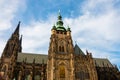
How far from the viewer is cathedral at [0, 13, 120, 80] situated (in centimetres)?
4744

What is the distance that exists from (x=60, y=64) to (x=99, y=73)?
51.0 ft

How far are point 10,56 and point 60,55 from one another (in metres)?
18.5

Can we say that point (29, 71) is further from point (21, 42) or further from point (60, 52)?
point (21, 42)

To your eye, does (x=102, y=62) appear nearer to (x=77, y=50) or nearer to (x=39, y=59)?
(x=77, y=50)

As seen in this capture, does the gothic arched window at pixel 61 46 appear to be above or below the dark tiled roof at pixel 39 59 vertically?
above

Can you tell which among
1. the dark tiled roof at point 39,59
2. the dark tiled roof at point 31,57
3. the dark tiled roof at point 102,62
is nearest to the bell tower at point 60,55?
the dark tiled roof at point 39,59

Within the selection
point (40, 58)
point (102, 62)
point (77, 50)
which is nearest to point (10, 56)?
point (40, 58)

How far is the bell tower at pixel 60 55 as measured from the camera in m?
46.5

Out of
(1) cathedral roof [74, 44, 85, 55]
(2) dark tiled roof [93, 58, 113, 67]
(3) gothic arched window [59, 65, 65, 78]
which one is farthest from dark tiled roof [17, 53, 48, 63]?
(2) dark tiled roof [93, 58, 113, 67]

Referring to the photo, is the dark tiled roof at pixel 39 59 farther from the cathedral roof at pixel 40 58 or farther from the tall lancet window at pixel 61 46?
the tall lancet window at pixel 61 46

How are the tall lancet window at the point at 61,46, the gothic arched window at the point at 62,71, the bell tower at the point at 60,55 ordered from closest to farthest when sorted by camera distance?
the bell tower at the point at 60,55
the gothic arched window at the point at 62,71
the tall lancet window at the point at 61,46

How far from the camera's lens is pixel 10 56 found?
188 ft

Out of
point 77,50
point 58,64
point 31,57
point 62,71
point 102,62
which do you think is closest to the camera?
point 62,71

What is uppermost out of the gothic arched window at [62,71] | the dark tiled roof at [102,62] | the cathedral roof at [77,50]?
the cathedral roof at [77,50]
